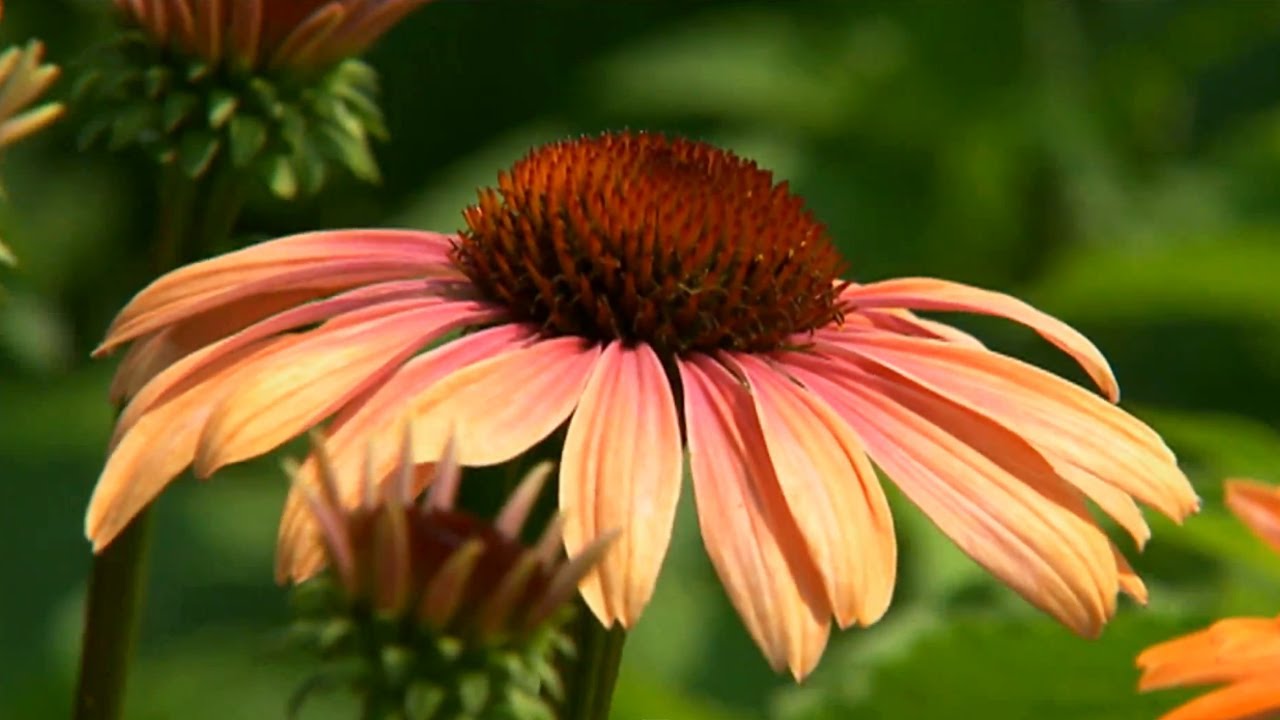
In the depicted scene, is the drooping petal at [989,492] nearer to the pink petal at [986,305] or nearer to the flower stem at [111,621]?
the pink petal at [986,305]

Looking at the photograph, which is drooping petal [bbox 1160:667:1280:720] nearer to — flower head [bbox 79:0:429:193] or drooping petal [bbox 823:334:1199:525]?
drooping petal [bbox 823:334:1199:525]

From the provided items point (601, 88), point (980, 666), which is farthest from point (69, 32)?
point (980, 666)

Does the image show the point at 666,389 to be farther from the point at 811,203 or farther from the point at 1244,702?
the point at 811,203

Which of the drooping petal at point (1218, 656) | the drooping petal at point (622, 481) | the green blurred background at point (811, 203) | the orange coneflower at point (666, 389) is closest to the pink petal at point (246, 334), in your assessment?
the orange coneflower at point (666, 389)

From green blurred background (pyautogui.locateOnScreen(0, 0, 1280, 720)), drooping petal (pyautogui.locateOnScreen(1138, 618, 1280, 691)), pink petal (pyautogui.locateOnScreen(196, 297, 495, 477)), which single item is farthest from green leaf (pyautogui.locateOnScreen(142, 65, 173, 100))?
green blurred background (pyautogui.locateOnScreen(0, 0, 1280, 720))

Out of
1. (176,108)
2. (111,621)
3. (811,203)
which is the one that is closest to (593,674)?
(111,621)
